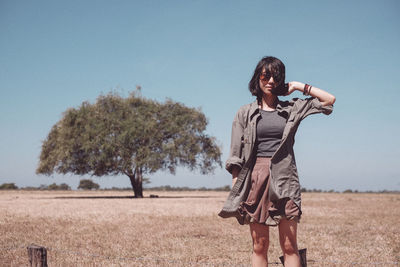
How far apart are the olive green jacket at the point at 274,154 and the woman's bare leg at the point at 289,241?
22cm

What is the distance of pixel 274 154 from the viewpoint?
3.90m

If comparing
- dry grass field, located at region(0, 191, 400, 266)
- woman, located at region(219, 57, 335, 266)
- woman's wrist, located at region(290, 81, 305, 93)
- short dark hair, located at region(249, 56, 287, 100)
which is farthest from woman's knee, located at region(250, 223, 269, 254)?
dry grass field, located at region(0, 191, 400, 266)

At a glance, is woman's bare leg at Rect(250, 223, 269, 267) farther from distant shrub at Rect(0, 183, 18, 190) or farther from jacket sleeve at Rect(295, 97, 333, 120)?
distant shrub at Rect(0, 183, 18, 190)

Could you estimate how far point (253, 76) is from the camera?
4223 millimetres

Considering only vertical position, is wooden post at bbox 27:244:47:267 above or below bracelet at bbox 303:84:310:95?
below

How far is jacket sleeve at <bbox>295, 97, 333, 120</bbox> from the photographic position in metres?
4.00

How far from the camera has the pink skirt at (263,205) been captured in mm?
3826

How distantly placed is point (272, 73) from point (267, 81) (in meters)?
0.10

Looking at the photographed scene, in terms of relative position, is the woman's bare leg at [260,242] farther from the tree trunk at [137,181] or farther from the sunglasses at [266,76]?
the tree trunk at [137,181]

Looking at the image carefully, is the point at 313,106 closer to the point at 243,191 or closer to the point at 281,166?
the point at 281,166

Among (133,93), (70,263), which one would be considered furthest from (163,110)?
(70,263)

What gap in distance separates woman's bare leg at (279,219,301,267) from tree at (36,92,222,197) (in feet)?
102

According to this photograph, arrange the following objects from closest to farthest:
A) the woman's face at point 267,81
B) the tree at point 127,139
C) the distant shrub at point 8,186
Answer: the woman's face at point 267,81, the tree at point 127,139, the distant shrub at point 8,186

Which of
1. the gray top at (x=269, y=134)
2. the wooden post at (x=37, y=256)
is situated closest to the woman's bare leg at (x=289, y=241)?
the gray top at (x=269, y=134)
